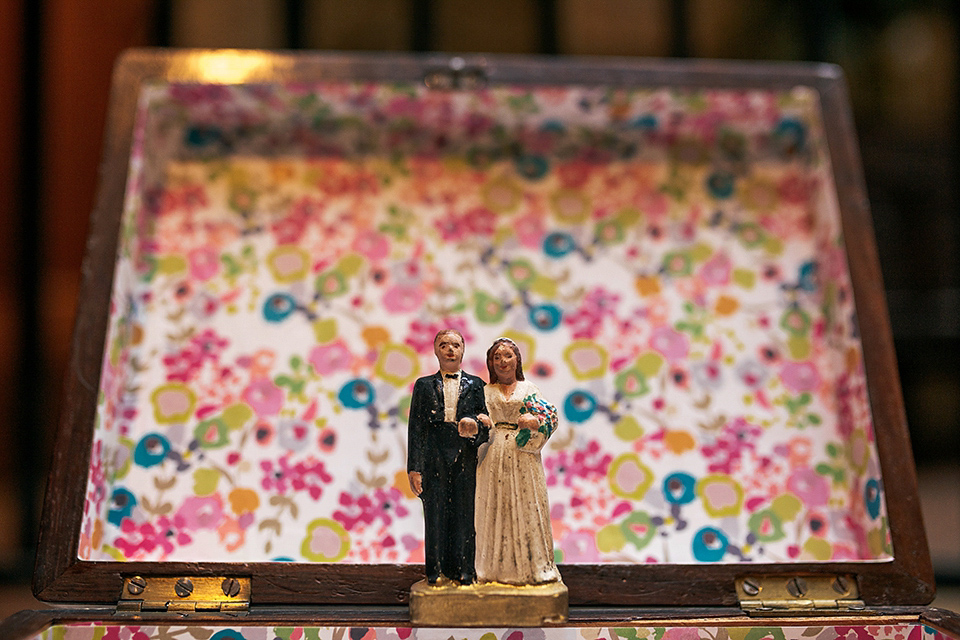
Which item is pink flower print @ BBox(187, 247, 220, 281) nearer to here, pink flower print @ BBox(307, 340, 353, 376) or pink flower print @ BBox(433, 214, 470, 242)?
pink flower print @ BBox(307, 340, 353, 376)

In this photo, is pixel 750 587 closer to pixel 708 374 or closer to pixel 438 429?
pixel 708 374

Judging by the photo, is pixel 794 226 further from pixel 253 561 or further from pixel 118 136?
pixel 118 136

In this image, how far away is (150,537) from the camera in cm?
128

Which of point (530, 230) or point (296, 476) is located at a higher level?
point (530, 230)

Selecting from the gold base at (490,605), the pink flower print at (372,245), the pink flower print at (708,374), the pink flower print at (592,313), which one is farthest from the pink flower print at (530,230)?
the gold base at (490,605)

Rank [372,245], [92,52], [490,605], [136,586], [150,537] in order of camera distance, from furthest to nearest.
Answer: [92,52]
[372,245]
[150,537]
[136,586]
[490,605]

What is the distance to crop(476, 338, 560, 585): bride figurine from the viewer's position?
3.39ft

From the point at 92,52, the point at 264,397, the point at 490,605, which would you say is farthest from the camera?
the point at 92,52

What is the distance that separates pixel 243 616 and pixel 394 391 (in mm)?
461

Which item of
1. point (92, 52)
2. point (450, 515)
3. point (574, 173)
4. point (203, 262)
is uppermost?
point (92, 52)

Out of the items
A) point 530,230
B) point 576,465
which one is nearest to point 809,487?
point 576,465

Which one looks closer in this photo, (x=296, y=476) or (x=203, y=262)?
(x=296, y=476)

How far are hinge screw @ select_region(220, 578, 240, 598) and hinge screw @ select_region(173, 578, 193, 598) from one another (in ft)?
0.16

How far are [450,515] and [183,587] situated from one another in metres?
0.44
